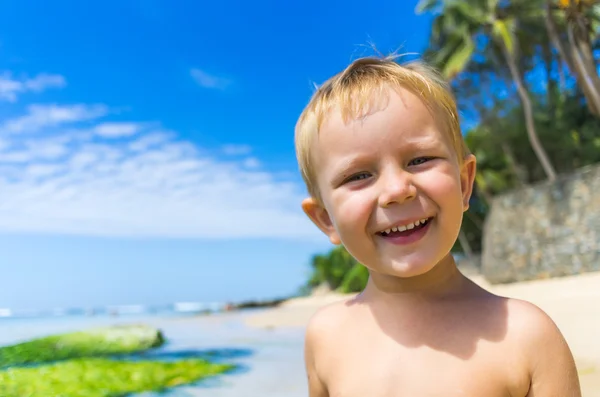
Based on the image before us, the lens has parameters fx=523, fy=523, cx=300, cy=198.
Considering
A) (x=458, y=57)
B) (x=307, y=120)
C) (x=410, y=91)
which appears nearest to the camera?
(x=410, y=91)

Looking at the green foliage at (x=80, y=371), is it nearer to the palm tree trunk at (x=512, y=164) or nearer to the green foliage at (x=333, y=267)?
the palm tree trunk at (x=512, y=164)

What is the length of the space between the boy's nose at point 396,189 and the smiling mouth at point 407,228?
71 millimetres

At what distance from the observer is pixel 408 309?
1.51 meters

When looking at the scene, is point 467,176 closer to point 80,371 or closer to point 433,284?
point 433,284

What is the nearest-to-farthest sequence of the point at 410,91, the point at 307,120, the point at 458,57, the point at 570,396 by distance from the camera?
the point at 570,396 → the point at 410,91 → the point at 307,120 → the point at 458,57

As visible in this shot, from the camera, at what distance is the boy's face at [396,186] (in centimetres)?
136

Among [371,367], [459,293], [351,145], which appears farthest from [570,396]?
[351,145]

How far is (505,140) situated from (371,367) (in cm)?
1799

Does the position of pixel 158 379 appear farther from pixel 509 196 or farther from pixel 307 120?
pixel 509 196

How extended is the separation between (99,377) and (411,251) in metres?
4.11

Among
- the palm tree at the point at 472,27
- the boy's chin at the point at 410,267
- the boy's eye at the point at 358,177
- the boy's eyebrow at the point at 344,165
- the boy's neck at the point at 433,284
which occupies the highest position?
the palm tree at the point at 472,27

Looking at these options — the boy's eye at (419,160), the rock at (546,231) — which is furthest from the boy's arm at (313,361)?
the rock at (546,231)

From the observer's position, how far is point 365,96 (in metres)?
1.46

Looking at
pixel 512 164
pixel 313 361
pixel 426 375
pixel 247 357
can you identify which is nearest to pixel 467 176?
pixel 426 375
